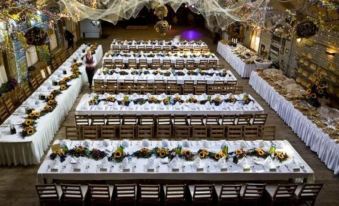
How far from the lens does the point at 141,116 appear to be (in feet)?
35.8

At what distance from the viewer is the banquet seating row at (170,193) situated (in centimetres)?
730

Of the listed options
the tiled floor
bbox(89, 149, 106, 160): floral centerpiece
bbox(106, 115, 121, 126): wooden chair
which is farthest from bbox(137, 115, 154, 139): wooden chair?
the tiled floor

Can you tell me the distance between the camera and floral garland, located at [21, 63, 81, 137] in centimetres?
943

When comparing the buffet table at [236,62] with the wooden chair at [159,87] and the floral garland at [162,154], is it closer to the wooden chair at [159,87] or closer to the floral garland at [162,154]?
the wooden chair at [159,87]

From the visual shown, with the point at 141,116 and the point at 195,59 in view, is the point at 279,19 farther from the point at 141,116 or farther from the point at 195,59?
the point at 141,116

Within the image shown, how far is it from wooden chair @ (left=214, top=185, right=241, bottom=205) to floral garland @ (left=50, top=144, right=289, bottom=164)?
0.79m

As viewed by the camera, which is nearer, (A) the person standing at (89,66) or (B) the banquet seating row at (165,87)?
(B) the banquet seating row at (165,87)

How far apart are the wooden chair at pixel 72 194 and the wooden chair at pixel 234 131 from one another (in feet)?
16.7

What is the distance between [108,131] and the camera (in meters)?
10.6

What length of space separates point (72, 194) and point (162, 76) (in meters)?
8.20

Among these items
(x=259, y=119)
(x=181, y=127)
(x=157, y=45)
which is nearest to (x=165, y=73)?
(x=181, y=127)

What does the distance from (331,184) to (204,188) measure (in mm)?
3853

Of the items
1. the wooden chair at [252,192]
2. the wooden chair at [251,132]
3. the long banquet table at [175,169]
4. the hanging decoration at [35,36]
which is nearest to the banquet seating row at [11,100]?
the hanging decoration at [35,36]

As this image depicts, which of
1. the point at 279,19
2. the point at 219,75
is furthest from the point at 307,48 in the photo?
the point at 219,75
